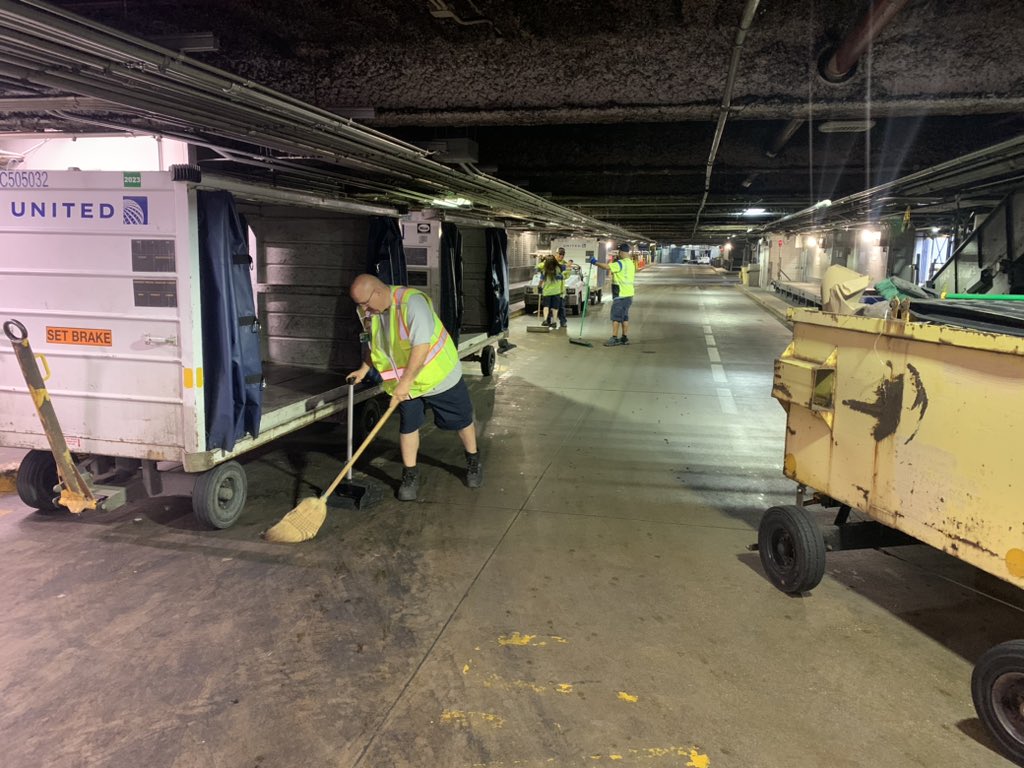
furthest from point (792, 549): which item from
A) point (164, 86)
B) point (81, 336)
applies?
point (81, 336)

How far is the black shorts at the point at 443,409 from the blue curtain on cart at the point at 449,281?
2804 mm

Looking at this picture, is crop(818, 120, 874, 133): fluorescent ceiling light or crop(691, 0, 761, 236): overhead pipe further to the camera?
crop(818, 120, 874, 133): fluorescent ceiling light

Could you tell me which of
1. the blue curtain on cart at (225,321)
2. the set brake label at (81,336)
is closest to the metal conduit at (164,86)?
the blue curtain on cart at (225,321)

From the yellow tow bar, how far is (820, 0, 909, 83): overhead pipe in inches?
209

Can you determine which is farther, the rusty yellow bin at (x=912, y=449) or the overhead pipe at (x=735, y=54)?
the overhead pipe at (x=735, y=54)

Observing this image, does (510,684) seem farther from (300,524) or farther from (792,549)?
(300,524)

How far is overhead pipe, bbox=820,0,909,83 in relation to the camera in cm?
353

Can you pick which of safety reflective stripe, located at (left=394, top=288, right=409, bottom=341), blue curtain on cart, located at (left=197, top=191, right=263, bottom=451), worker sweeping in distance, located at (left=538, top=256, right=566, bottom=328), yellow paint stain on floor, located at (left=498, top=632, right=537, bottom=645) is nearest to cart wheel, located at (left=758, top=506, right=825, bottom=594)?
yellow paint stain on floor, located at (left=498, top=632, right=537, bottom=645)

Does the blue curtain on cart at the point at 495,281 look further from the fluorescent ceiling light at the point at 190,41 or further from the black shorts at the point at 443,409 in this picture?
the fluorescent ceiling light at the point at 190,41

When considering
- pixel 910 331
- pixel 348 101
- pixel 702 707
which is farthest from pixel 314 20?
pixel 702 707

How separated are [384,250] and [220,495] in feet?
9.77

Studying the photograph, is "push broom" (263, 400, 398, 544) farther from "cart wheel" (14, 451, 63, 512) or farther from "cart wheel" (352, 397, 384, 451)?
"cart wheel" (352, 397, 384, 451)

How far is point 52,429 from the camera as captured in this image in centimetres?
412

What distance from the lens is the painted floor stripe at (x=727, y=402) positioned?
8422 millimetres
